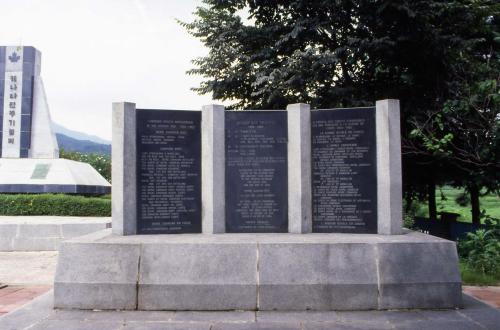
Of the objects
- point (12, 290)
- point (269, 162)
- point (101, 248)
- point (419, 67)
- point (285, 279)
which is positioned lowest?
point (12, 290)

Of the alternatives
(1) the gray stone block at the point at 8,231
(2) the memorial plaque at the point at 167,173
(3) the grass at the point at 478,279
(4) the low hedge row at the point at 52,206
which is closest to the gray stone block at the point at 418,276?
(3) the grass at the point at 478,279

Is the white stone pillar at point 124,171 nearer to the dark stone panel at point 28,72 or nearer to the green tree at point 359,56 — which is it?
the green tree at point 359,56

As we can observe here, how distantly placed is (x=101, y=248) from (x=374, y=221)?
412 cm

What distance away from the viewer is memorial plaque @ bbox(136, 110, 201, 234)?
639 centimetres

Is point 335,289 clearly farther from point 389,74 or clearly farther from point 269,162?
point 389,74

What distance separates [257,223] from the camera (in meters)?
6.56

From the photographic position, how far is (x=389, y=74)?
46.3ft

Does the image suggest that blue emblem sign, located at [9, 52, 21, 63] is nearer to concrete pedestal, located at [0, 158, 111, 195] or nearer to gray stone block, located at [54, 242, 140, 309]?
concrete pedestal, located at [0, 158, 111, 195]

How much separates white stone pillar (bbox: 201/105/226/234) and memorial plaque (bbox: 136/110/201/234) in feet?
0.37

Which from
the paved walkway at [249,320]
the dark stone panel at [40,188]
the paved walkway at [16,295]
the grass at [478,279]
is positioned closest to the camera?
the paved walkway at [249,320]

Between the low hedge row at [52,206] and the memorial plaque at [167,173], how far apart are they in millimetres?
9895

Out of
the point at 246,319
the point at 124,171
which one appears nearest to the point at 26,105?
the point at 124,171

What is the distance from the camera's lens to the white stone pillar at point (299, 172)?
21.2 ft

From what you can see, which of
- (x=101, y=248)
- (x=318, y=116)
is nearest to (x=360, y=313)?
(x=318, y=116)
